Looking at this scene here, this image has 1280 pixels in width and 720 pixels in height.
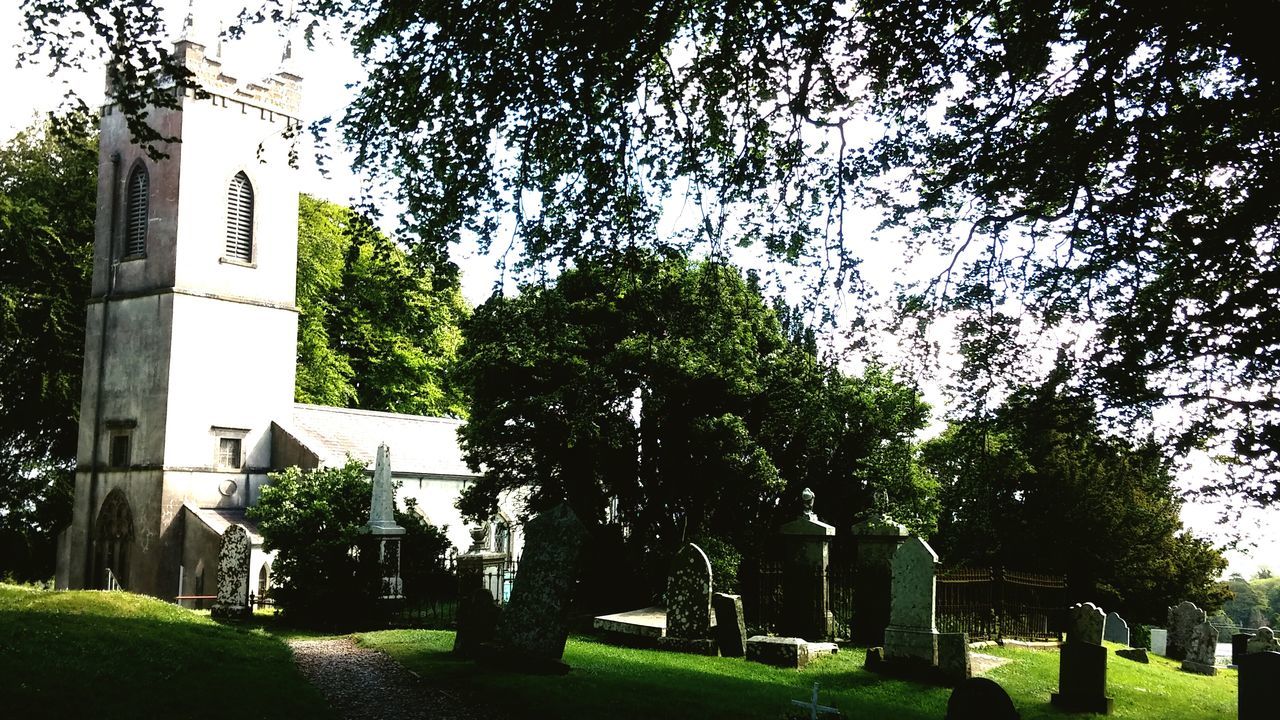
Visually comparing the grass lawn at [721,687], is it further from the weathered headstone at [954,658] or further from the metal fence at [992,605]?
the metal fence at [992,605]

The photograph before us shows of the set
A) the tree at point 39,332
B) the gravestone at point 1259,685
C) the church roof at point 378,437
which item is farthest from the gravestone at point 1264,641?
the tree at point 39,332

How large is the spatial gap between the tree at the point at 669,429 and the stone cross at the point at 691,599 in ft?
15.3

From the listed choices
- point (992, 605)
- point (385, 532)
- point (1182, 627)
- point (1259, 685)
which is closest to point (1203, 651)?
point (1182, 627)

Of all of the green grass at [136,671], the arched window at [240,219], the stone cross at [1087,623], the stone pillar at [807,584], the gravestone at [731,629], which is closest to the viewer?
the green grass at [136,671]

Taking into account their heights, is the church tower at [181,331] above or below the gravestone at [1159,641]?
above

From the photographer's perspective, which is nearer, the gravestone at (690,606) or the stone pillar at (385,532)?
the gravestone at (690,606)

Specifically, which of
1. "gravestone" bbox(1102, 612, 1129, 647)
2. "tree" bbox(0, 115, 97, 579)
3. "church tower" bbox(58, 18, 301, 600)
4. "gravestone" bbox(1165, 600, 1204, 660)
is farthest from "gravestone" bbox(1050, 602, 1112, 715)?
"tree" bbox(0, 115, 97, 579)

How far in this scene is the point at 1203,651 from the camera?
801 inches

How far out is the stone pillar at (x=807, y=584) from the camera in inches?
716

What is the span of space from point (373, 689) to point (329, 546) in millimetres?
8918

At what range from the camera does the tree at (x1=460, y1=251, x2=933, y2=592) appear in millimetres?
21344

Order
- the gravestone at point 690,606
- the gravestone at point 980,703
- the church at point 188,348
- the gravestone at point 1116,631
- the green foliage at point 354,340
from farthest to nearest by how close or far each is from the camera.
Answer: the green foliage at point 354,340 < the church at point 188,348 < the gravestone at point 1116,631 < the gravestone at point 690,606 < the gravestone at point 980,703

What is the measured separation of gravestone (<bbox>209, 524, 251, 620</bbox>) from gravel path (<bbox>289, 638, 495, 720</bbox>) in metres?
5.40

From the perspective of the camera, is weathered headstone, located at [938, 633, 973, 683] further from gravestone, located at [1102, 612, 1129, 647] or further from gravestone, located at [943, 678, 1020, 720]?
gravestone, located at [1102, 612, 1129, 647]
